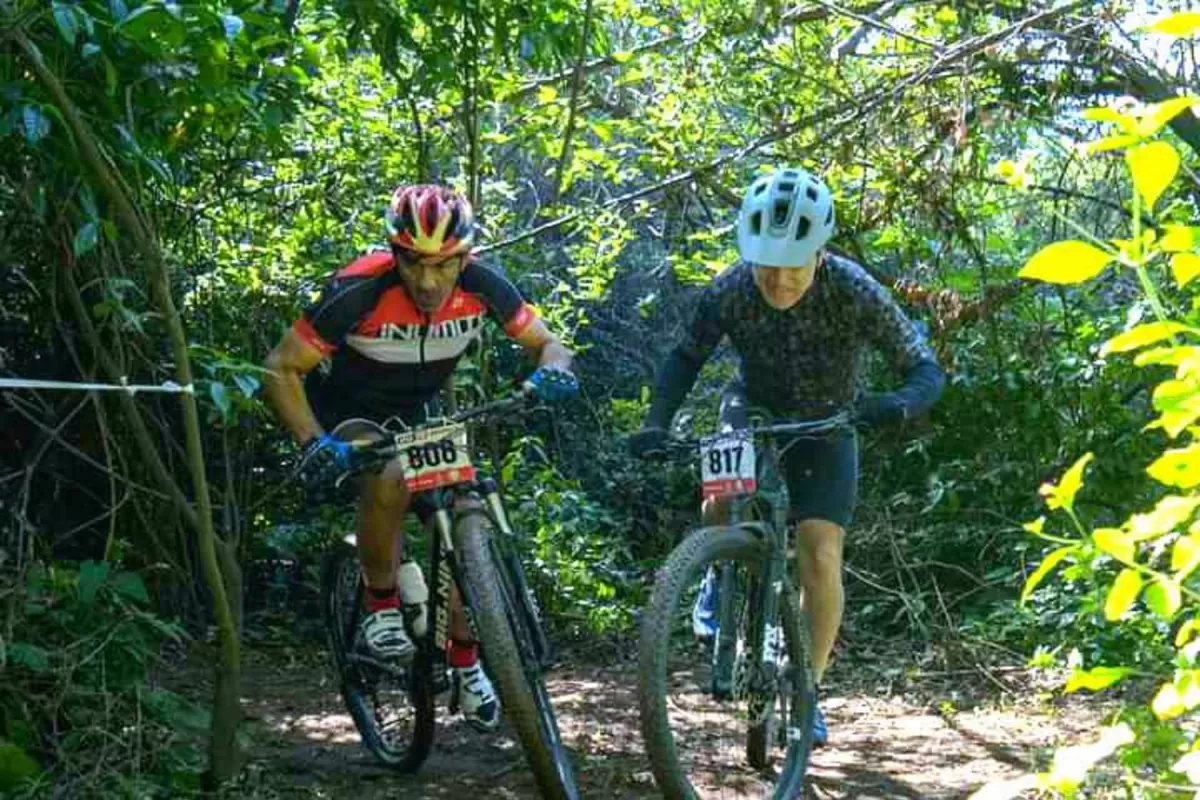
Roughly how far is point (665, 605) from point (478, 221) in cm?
419

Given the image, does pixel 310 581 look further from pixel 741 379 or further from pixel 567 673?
pixel 741 379

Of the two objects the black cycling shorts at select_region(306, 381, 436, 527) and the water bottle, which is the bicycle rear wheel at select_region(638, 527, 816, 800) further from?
the black cycling shorts at select_region(306, 381, 436, 527)

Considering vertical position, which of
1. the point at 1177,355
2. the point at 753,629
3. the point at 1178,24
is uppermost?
the point at 1178,24

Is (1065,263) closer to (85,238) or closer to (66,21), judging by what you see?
(66,21)

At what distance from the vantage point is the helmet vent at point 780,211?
4.88 metres

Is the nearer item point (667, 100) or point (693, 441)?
point (693, 441)

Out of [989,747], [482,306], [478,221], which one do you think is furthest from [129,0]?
[478,221]

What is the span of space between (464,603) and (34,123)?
1.84 metres

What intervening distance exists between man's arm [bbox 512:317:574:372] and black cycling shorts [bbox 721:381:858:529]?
22.2 inches

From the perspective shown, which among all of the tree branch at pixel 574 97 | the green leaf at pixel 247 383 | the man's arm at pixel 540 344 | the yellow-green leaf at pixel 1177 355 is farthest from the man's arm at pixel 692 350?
the yellow-green leaf at pixel 1177 355

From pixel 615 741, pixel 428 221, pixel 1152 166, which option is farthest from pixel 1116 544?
pixel 615 741

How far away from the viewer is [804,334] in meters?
5.25

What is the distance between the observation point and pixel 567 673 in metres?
7.39

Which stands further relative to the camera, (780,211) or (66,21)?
(780,211)
